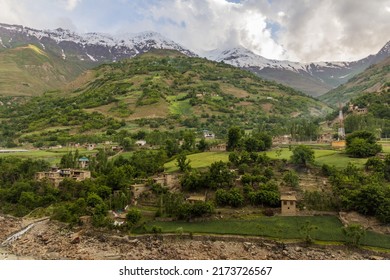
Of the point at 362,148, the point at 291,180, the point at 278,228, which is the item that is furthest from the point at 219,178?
the point at 362,148

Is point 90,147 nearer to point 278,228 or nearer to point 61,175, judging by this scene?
point 61,175

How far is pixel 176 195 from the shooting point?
84.4 feet

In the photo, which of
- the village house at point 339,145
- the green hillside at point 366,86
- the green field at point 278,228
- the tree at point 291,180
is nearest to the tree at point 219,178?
the tree at point 291,180

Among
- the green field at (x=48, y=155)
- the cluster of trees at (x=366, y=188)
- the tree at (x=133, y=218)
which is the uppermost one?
the green field at (x=48, y=155)

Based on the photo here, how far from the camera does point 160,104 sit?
6906 cm

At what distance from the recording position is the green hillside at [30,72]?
11823 cm

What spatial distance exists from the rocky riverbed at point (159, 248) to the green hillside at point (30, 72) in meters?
97.7

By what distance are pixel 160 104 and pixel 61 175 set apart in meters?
38.3

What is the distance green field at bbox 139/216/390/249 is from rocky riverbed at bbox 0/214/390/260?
2.10ft

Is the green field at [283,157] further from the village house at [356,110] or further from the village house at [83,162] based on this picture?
A: the village house at [356,110]

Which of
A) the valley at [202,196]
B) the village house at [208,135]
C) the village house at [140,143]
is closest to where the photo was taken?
the valley at [202,196]

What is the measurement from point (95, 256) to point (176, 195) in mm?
8059

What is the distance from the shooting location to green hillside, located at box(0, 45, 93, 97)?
118231mm

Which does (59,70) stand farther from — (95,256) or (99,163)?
(95,256)
